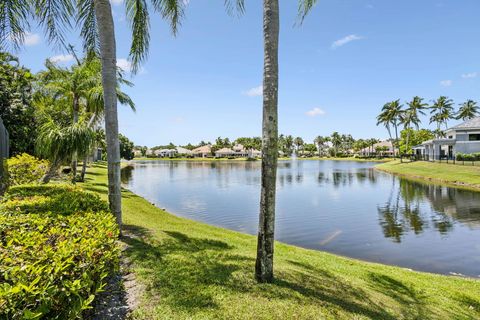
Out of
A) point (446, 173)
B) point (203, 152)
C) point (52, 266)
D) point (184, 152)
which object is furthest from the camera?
point (184, 152)

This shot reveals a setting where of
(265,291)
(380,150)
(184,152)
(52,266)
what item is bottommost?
(265,291)

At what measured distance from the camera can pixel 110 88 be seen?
27.6 ft

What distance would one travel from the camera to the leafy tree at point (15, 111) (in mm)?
24656

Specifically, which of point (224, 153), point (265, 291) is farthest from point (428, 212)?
point (224, 153)

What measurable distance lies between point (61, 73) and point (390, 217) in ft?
93.8

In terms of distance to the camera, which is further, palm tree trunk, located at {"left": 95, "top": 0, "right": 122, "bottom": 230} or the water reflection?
the water reflection

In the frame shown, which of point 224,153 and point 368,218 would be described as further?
point 224,153

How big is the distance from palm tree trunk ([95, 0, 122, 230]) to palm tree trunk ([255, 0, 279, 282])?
468 centimetres

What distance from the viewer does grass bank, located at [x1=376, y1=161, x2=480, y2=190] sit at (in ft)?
120

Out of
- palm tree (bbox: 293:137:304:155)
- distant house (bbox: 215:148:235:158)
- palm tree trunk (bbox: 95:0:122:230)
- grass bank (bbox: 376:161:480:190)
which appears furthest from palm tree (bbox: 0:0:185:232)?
palm tree (bbox: 293:137:304:155)

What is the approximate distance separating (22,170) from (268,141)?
17.2 meters

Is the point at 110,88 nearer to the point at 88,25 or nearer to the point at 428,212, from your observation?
the point at 88,25

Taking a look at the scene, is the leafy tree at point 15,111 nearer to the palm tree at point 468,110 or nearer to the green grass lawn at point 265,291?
the green grass lawn at point 265,291

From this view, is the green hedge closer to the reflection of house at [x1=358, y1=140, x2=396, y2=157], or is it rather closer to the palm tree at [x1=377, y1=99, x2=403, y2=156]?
the palm tree at [x1=377, y1=99, x2=403, y2=156]
